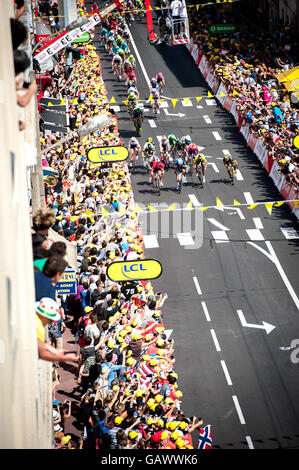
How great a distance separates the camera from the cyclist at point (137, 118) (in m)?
35.6

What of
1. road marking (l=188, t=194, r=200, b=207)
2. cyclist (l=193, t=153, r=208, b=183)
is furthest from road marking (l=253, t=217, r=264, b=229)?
cyclist (l=193, t=153, r=208, b=183)

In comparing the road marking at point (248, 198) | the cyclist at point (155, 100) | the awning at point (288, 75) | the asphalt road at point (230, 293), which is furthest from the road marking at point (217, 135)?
the road marking at point (248, 198)

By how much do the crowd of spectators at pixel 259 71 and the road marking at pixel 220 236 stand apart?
11.1ft

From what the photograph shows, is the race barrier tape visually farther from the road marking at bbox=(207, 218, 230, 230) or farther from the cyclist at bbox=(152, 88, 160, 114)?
the cyclist at bbox=(152, 88, 160, 114)

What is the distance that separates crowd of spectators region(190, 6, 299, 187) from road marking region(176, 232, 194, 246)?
177 inches

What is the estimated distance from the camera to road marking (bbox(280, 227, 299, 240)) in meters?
27.0

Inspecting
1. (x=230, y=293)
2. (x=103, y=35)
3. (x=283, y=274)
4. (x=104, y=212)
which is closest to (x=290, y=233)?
(x=283, y=274)

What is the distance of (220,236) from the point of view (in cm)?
2736

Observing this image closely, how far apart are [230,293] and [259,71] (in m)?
20.1


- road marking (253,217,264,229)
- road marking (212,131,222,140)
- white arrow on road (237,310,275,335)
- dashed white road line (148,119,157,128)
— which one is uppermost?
dashed white road line (148,119,157,128)

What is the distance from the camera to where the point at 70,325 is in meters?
21.0

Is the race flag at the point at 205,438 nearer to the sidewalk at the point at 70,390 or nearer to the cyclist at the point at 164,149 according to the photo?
the sidewalk at the point at 70,390

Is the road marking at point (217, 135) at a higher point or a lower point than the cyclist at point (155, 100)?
lower

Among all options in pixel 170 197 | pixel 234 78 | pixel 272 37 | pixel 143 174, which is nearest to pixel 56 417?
pixel 170 197
